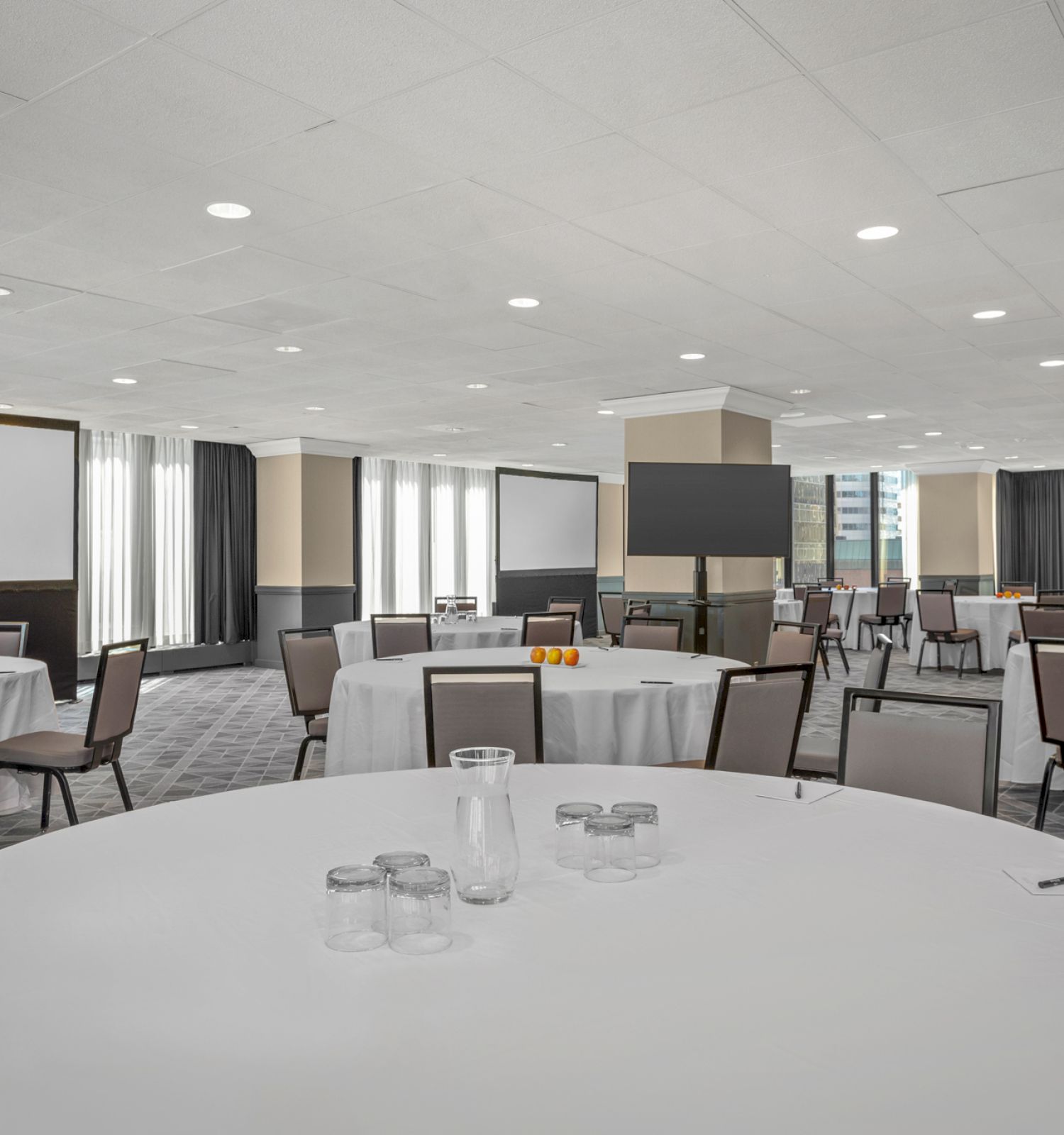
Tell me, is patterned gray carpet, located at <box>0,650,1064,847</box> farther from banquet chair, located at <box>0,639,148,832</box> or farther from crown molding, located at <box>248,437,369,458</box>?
crown molding, located at <box>248,437,369,458</box>

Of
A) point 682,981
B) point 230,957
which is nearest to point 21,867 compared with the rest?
point 230,957

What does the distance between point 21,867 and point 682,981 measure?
117 centimetres

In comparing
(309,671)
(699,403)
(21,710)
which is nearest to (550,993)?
(309,671)

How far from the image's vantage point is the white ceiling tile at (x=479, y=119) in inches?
115

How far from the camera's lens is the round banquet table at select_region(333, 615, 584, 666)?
7590 mm

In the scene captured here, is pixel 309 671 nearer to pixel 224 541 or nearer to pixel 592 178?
pixel 592 178

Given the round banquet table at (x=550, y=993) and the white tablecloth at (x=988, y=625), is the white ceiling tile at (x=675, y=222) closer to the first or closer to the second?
the round banquet table at (x=550, y=993)

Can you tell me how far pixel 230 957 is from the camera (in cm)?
131

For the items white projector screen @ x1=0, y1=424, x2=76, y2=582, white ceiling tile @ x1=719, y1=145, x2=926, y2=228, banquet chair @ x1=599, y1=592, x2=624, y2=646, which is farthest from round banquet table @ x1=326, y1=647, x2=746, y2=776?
white projector screen @ x1=0, y1=424, x2=76, y2=582

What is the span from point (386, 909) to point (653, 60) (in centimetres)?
244

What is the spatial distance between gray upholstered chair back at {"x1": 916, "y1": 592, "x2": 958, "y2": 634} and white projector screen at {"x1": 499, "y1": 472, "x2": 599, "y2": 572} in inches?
239

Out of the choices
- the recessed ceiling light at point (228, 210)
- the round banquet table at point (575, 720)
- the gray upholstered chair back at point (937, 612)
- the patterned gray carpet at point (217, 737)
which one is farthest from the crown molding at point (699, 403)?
the recessed ceiling light at point (228, 210)

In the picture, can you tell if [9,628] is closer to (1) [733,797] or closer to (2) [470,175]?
(2) [470,175]

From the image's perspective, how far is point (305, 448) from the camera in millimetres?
11656
